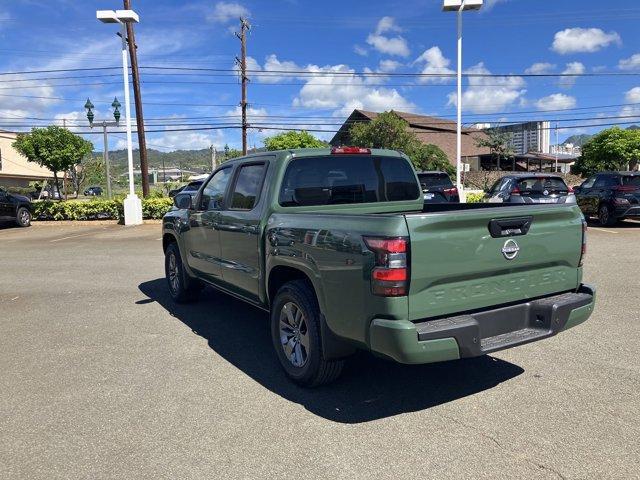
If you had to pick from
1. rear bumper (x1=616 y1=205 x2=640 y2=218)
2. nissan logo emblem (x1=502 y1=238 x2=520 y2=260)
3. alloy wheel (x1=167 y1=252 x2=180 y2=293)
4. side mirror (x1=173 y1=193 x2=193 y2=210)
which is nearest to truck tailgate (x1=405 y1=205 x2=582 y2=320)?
nissan logo emblem (x1=502 y1=238 x2=520 y2=260)

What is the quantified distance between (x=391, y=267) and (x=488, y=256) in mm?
744

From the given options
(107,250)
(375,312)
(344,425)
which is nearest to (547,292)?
(375,312)

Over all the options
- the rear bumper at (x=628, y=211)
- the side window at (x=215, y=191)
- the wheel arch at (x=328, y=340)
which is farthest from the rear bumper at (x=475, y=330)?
the rear bumper at (x=628, y=211)

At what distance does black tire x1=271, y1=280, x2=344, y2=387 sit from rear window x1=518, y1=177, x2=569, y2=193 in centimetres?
1058

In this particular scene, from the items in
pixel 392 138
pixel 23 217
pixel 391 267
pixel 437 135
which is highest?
pixel 437 135

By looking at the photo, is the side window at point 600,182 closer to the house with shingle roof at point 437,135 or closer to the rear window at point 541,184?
the rear window at point 541,184

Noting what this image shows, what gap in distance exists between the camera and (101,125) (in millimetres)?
22938

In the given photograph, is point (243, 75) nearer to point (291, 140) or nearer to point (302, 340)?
point (291, 140)

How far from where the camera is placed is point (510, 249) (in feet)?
11.9

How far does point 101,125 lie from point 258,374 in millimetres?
21229

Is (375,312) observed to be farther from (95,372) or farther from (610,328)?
(610,328)

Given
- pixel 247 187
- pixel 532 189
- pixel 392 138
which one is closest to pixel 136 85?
pixel 532 189

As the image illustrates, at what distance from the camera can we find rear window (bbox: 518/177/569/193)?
44.1 feet

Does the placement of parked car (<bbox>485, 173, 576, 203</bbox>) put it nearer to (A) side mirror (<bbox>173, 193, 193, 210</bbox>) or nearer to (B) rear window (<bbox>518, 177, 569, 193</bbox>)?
(B) rear window (<bbox>518, 177, 569, 193</bbox>)
